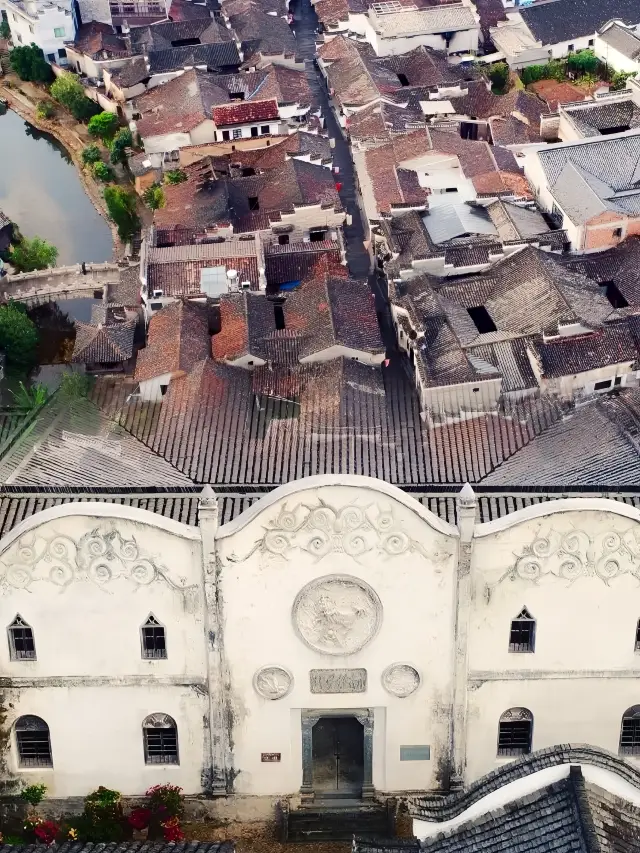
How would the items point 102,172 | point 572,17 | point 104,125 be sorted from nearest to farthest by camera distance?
point 102,172 < point 104,125 < point 572,17

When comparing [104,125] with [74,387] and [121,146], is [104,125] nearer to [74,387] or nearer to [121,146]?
[121,146]

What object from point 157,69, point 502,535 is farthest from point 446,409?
point 157,69

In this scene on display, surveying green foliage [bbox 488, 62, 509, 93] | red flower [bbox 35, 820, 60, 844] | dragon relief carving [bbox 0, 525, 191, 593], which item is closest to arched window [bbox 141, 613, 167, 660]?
dragon relief carving [bbox 0, 525, 191, 593]

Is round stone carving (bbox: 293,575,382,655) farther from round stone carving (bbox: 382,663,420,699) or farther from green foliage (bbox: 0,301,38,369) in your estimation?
green foliage (bbox: 0,301,38,369)

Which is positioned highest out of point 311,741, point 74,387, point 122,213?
point 122,213

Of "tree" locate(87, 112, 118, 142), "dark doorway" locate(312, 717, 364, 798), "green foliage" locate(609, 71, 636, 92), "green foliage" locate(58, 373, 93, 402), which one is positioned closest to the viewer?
"dark doorway" locate(312, 717, 364, 798)

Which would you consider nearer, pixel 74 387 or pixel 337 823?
pixel 337 823

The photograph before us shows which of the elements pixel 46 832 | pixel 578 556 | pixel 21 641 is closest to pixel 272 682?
pixel 21 641
